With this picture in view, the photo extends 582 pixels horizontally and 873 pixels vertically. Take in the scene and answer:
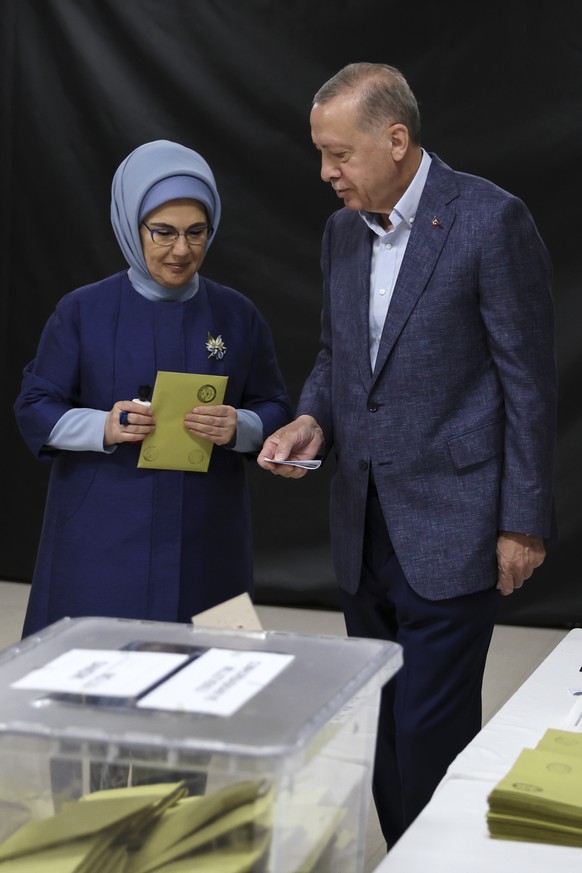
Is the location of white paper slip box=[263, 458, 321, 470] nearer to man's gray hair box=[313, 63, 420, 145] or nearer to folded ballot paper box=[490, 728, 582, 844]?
man's gray hair box=[313, 63, 420, 145]

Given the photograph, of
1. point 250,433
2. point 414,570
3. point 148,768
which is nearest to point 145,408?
point 250,433

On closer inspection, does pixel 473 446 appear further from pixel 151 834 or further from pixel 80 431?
pixel 151 834

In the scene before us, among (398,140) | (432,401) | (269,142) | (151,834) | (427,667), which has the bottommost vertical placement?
(427,667)

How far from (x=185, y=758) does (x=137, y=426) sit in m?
1.37

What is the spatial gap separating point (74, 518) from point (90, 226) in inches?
121

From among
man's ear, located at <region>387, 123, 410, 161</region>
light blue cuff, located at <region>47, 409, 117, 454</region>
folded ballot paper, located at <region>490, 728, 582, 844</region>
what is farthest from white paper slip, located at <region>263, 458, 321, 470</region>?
folded ballot paper, located at <region>490, 728, 582, 844</region>

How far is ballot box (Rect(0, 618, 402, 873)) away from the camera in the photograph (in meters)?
1.02

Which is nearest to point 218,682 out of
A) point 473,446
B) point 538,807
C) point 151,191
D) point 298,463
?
point 538,807

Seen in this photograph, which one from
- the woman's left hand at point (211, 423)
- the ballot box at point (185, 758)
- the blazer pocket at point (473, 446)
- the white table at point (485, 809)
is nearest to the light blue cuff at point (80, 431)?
the woman's left hand at point (211, 423)

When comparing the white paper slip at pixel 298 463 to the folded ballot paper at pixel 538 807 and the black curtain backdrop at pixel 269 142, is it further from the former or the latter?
the black curtain backdrop at pixel 269 142

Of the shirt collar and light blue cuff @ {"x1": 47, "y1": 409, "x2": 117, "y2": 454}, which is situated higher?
the shirt collar

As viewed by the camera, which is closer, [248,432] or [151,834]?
[151,834]

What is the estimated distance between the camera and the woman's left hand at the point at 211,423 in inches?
93.7

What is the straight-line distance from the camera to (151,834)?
1.09 meters
